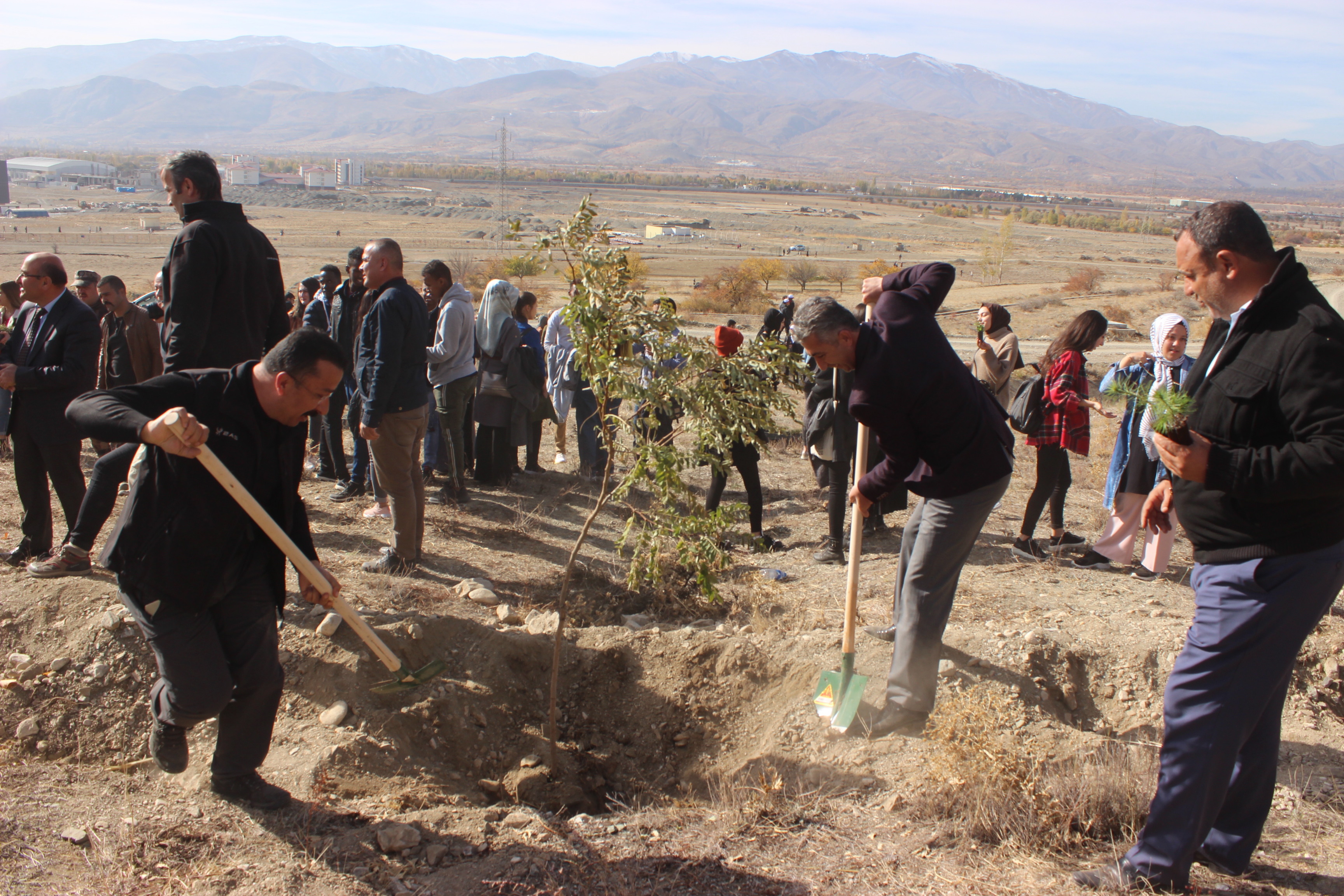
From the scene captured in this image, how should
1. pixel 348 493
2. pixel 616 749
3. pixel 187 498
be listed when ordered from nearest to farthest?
1. pixel 187 498
2. pixel 616 749
3. pixel 348 493

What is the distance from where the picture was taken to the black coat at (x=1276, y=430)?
2.38m

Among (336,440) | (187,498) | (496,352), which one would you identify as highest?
(496,352)

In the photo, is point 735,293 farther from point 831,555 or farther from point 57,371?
point 57,371

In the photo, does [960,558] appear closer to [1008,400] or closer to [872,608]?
[872,608]

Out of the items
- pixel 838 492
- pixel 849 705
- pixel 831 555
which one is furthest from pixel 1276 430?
pixel 831 555

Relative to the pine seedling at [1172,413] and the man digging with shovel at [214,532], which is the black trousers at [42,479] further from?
the pine seedling at [1172,413]

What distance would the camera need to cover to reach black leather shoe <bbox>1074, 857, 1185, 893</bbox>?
9.18 feet

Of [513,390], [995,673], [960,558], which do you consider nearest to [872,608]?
[995,673]

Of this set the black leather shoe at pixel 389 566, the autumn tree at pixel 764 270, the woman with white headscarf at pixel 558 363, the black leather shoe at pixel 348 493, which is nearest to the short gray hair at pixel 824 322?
the black leather shoe at pixel 389 566

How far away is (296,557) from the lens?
305 cm

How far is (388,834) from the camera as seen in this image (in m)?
3.23

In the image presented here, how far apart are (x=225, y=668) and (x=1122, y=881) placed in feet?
10.1

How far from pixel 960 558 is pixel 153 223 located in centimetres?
6771

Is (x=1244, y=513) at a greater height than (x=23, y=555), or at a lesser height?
greater
